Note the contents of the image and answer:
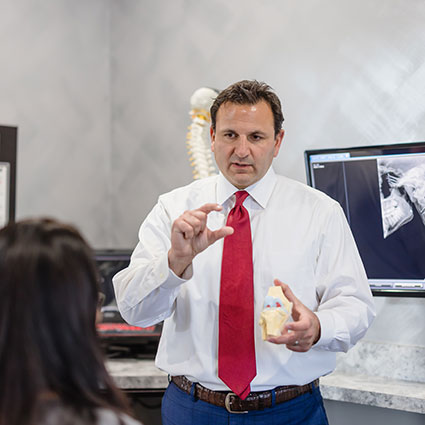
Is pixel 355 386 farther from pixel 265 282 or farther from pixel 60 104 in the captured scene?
pixel 60 104

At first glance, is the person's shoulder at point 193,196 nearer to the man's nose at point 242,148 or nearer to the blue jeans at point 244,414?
the man's nose at point 242,148

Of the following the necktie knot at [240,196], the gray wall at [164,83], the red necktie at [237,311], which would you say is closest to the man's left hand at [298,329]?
the red necktie at [237,311]

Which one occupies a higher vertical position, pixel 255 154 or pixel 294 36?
pixel 294 36

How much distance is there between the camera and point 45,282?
96cm

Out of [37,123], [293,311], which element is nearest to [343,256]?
[293,311]

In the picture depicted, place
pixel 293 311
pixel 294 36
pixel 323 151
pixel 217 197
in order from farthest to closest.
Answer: pixel 294 36 < pixel 323 151 < pixel 217 197 < pixel 293 311

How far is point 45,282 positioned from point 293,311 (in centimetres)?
87

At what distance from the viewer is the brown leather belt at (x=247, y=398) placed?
70.7 inches

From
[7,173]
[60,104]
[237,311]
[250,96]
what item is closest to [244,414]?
[237,311]

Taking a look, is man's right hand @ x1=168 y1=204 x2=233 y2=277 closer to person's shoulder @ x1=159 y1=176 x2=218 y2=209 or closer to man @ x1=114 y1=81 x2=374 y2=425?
man @ x1=114 y1=81 x2=374 y2=425

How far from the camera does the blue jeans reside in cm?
179

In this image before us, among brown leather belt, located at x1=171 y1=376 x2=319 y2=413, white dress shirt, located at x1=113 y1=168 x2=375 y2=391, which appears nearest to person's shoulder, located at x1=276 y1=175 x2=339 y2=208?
white dress shirt, located at x1=113 y1=168 x2=375 y2=391

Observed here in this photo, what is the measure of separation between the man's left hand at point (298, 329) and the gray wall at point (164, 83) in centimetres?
92

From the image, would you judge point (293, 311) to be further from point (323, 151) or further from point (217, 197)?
point (323, 151)
